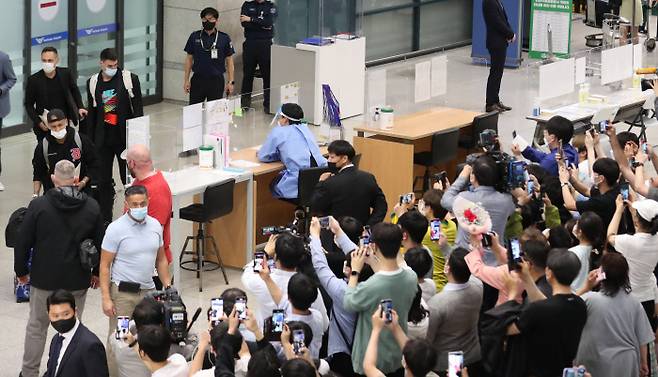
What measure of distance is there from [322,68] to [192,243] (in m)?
4.98

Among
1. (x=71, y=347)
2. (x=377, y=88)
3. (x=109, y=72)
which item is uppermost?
(x=109, y=72)

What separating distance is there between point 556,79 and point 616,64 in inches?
50.1

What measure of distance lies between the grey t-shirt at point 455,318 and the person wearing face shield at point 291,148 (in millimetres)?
4522

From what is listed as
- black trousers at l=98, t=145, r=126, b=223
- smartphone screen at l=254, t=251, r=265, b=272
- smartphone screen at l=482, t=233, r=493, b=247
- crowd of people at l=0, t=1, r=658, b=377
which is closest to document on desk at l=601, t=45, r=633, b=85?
crowd of people at l=0, t=1, r=658, b=377

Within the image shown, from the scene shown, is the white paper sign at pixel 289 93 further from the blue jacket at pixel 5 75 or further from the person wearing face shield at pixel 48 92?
the blue jacket at pixel 5 75

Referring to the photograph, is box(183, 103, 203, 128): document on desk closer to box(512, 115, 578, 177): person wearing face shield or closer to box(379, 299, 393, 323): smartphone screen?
box(512, 115, 578, 177): person wearing face shield

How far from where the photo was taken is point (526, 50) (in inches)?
861

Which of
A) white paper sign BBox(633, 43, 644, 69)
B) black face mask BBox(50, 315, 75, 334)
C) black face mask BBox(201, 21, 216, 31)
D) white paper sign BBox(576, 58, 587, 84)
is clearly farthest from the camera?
white paper sign BBox(633, 43, 644, 69)

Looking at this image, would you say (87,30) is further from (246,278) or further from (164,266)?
(246,278)

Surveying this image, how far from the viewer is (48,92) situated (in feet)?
41.4

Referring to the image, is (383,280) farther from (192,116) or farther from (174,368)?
(192,116)

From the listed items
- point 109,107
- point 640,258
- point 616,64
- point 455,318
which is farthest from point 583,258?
point 616,64

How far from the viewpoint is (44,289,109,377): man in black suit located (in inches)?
289

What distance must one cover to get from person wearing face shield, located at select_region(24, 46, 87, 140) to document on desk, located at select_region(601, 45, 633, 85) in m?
5.94
